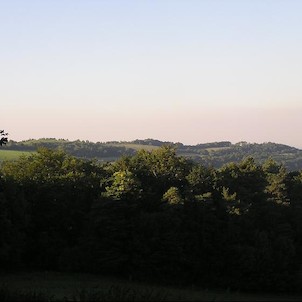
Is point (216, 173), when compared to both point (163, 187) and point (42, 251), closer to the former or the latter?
point (163, 187)

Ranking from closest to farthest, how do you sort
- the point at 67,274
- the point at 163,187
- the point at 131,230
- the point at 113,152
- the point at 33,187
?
the point at 67,274
the point at 131,230
the point at 33,187
the point at 163,187
the point at 113,152

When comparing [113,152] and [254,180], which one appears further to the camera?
[113,152]

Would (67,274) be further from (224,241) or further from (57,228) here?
(224,241)

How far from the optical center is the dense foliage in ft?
155

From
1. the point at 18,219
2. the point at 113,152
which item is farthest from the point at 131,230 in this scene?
the point at 113,152

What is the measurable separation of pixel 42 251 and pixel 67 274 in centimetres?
562

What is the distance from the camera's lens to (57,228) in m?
51.8

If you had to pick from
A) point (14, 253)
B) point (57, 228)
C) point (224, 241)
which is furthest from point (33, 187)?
point (224, 241)

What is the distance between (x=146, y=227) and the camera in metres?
47.7

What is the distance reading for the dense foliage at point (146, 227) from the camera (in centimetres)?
4716

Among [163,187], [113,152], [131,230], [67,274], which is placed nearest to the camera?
[67,274]

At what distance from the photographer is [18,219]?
152ft

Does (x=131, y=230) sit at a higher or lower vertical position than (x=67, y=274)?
higher

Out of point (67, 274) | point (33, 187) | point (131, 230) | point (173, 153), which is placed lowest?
point (67, 274)
